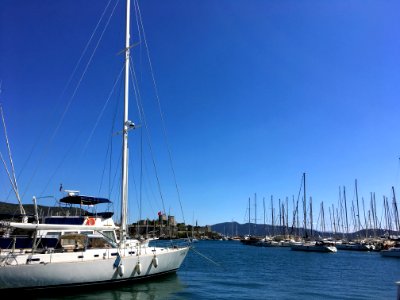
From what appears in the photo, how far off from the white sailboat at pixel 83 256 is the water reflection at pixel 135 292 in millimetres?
477

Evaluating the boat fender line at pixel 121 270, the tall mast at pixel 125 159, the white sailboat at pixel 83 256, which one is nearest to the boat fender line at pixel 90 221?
the white sailboat at pixel 83 256

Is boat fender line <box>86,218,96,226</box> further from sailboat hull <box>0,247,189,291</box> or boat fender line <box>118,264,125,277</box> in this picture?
boat fender line <box>118,264,125,277</box>

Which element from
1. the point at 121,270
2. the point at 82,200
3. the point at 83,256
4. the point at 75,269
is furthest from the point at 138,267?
the point at 82,200

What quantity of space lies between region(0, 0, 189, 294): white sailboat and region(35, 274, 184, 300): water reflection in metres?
0.48

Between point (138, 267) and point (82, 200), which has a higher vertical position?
point (82, 200)

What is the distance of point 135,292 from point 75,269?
3.85 meters

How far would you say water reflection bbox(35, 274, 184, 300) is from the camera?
21.5 meters

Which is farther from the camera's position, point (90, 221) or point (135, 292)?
point (90, 221)

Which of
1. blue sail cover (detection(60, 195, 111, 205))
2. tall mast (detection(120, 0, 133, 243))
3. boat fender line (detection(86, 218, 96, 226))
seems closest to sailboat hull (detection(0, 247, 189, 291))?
tall mast (detection(120, 0, 133, 243))

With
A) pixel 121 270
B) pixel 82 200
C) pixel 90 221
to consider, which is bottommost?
pixel 121 270

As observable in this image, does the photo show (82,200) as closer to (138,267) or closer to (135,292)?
(138,267)

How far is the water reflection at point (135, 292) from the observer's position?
21462mm

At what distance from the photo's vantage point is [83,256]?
22.8m

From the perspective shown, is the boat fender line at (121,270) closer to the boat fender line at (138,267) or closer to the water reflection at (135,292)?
the water reflection at (135,292)
